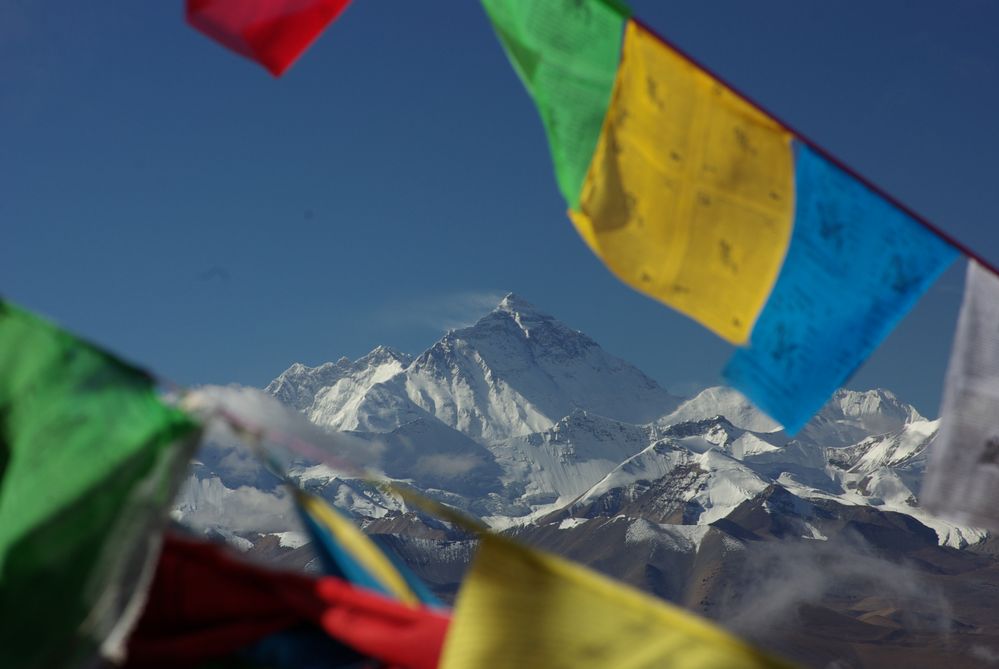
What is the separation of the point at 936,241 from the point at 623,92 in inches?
83.8

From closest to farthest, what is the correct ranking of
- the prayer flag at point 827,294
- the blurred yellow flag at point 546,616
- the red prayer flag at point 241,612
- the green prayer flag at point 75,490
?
the blurred yellow flag at point 546,616
the green prayer flag at point 75,490
the red prayer flag at point 241,612
the prayer flag at point 827,294

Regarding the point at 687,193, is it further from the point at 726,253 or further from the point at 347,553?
the point at 347,553

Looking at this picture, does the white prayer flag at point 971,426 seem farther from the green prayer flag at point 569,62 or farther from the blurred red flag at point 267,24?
the blurred red flag at point 267,24

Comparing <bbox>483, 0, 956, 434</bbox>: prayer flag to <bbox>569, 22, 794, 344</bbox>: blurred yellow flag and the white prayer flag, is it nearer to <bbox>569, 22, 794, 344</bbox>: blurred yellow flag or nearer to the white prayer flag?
<bbox>569, 22, 794, 344</bbox>: blurred yellow flag

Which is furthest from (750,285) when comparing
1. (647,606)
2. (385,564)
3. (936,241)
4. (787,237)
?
(647,606)

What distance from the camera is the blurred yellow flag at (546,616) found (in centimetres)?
482

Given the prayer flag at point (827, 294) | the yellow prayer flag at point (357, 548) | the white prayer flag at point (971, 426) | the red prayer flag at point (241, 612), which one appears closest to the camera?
the red prayer flag at point (241, 612)

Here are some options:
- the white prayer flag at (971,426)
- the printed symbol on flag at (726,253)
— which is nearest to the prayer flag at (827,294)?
the printed symbol on flag at (726,253)

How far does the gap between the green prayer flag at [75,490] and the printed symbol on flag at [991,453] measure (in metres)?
4.13

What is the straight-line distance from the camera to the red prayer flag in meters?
5.67

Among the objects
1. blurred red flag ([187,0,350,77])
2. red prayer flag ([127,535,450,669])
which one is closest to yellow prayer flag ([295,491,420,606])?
red prayer flag ([127,535,450,669])

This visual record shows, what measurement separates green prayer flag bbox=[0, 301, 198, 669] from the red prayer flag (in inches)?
19.0

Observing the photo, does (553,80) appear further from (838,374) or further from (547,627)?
(547,627)

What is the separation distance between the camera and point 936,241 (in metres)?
7.62
